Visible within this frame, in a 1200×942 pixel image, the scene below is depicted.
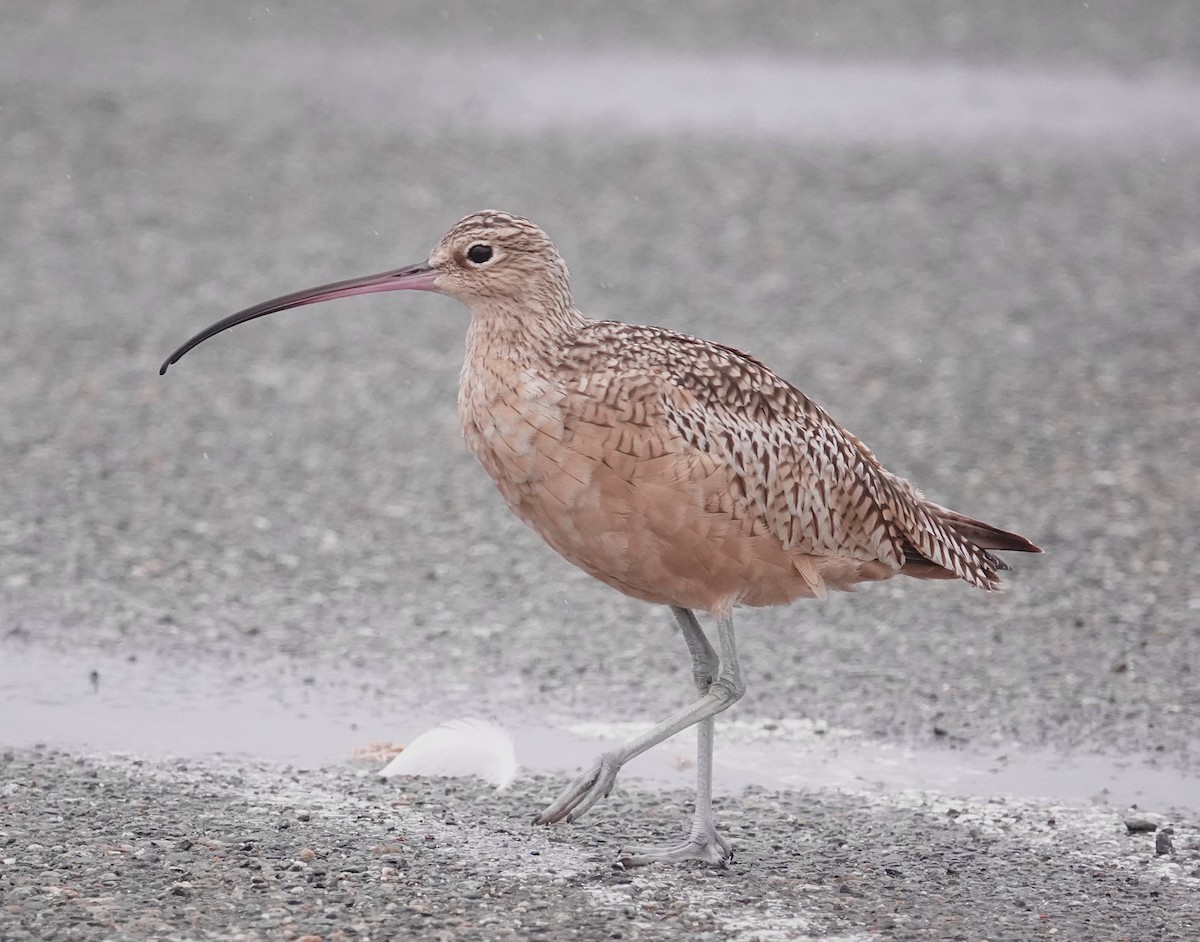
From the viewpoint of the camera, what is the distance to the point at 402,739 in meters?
6.85

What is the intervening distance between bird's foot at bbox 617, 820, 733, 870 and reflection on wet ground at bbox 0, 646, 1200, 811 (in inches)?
32.9

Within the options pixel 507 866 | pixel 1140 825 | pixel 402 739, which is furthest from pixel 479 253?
pixel 1140 825

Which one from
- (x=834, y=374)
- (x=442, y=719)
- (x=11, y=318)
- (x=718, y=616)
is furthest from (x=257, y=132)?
(x=718, y=616)

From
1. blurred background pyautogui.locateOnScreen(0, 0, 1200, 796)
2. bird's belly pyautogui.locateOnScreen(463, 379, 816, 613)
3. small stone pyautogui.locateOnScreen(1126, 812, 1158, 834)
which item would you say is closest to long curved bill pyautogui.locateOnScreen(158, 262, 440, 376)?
bird's belly pyautogui.locateOnScreen(463, 379, 816, 613)

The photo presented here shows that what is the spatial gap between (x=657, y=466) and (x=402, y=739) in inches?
78.9

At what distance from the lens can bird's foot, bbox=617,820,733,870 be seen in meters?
5.57

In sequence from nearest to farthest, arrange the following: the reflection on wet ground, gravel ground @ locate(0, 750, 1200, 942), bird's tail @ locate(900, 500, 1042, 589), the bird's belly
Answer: gravel ground @ locate(0, 750, 1200, 942) < the bird's belly < bird's tail @ locate(900, 500, 1042, 589) < the reflection on wet ground

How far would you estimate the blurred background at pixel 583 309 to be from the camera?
296 inches

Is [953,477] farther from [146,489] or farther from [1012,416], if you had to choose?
[146,489]

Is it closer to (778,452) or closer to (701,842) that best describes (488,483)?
(778,452)

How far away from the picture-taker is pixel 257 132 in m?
16.9

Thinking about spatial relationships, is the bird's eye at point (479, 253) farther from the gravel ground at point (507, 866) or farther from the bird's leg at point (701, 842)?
the gravel ground at point (507, 866)

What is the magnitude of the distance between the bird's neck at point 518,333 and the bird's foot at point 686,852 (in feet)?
5.18

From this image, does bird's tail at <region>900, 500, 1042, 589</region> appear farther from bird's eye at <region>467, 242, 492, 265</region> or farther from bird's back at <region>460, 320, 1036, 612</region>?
bird's eye at <region>467, 242, 492, 265</region>
